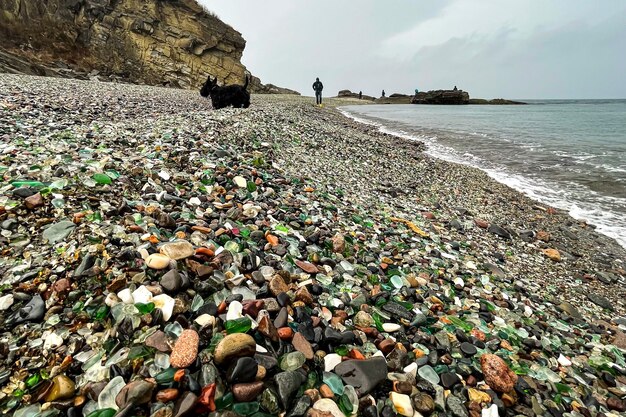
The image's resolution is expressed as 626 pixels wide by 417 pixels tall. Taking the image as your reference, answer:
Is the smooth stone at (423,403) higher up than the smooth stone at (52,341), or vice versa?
the smooth stone at (52,341)

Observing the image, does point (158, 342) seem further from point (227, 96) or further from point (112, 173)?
point (227, 96)

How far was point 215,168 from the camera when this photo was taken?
215 inches

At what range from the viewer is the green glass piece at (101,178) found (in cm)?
397

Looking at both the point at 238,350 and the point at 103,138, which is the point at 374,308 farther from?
the point at 103,138

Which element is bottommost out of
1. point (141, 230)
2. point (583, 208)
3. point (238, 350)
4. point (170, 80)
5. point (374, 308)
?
point (583, 208)

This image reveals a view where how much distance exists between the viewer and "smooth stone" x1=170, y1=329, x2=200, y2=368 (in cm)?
198

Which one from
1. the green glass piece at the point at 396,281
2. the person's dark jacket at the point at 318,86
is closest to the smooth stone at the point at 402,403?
the green glass piece at the point at 396,281

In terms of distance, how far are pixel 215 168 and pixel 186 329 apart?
371 centimetres

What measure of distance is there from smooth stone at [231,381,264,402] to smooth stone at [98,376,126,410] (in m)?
0.66

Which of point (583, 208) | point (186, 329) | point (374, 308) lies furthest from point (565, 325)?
point (583, 208)

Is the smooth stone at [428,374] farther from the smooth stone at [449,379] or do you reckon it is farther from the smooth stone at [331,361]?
the smooth stone at [331,361]

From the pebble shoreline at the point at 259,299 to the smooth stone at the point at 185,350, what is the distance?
0.04 ft

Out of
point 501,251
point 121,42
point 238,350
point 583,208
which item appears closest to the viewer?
point 238,350

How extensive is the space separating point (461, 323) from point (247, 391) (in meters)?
2.51
